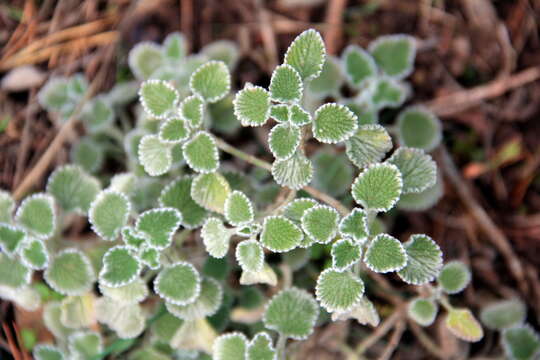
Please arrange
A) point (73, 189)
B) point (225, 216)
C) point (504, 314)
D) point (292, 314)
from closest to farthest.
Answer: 1. point (225, 216)
2. point (292, 314)
3. point (73, 189)
4. point (504, 314)

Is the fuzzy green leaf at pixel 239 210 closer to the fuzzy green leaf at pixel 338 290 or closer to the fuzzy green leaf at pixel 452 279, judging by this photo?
the fuzzy green leaf at pixel 338 290

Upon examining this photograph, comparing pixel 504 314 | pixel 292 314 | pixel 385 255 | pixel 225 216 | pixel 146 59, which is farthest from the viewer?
pixel 146 59

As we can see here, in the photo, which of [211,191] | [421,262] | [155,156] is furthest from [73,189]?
[421,262]

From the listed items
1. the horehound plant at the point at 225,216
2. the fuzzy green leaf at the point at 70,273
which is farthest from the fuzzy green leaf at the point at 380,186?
the fuzzy green leaf at the point at 70,273

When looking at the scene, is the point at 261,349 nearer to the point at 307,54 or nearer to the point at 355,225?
the point at 355,225

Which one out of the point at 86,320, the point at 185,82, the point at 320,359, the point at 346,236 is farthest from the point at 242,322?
the point at 185,82

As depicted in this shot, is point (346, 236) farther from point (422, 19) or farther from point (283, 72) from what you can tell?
point (422, 19)

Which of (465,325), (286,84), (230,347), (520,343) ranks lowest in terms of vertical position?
(520,343)

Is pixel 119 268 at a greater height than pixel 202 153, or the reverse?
pixel 202 153
